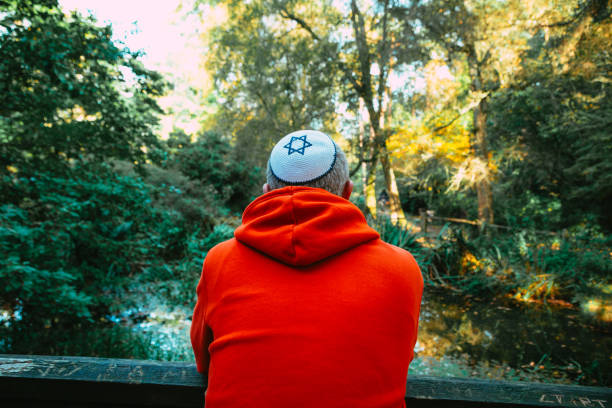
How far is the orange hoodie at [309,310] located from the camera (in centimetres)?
82

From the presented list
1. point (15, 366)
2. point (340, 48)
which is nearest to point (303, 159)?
point (15, 366)

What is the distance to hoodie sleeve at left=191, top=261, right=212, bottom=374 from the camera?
3.55ft

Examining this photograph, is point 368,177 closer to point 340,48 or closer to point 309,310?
point 340,48

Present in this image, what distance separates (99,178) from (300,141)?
3.20 m

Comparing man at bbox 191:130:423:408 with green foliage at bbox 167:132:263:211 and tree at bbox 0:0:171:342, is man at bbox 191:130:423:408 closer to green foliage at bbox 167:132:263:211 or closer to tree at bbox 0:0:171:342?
tree at bbox 0:0:171:342

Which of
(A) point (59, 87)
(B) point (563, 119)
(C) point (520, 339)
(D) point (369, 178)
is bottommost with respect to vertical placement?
(C) point (520, 339)

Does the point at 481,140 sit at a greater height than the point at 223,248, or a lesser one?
greater

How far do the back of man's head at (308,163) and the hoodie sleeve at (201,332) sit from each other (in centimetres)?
39

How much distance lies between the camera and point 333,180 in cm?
114

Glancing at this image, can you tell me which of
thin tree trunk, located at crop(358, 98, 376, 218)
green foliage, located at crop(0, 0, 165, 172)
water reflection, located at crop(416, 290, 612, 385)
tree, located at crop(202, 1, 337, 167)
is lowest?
water reflection, located at crop(416, 290, 612, 385)

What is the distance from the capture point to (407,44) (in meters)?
8.80

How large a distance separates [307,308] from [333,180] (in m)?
0.45

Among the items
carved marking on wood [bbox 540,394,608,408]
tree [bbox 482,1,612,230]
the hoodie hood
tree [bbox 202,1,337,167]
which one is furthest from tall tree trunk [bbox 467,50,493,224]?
the hoodie hood

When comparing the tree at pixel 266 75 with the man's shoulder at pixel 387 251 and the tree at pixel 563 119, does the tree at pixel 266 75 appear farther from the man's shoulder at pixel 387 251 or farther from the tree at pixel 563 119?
the man's shoulder at pixel 387 251
